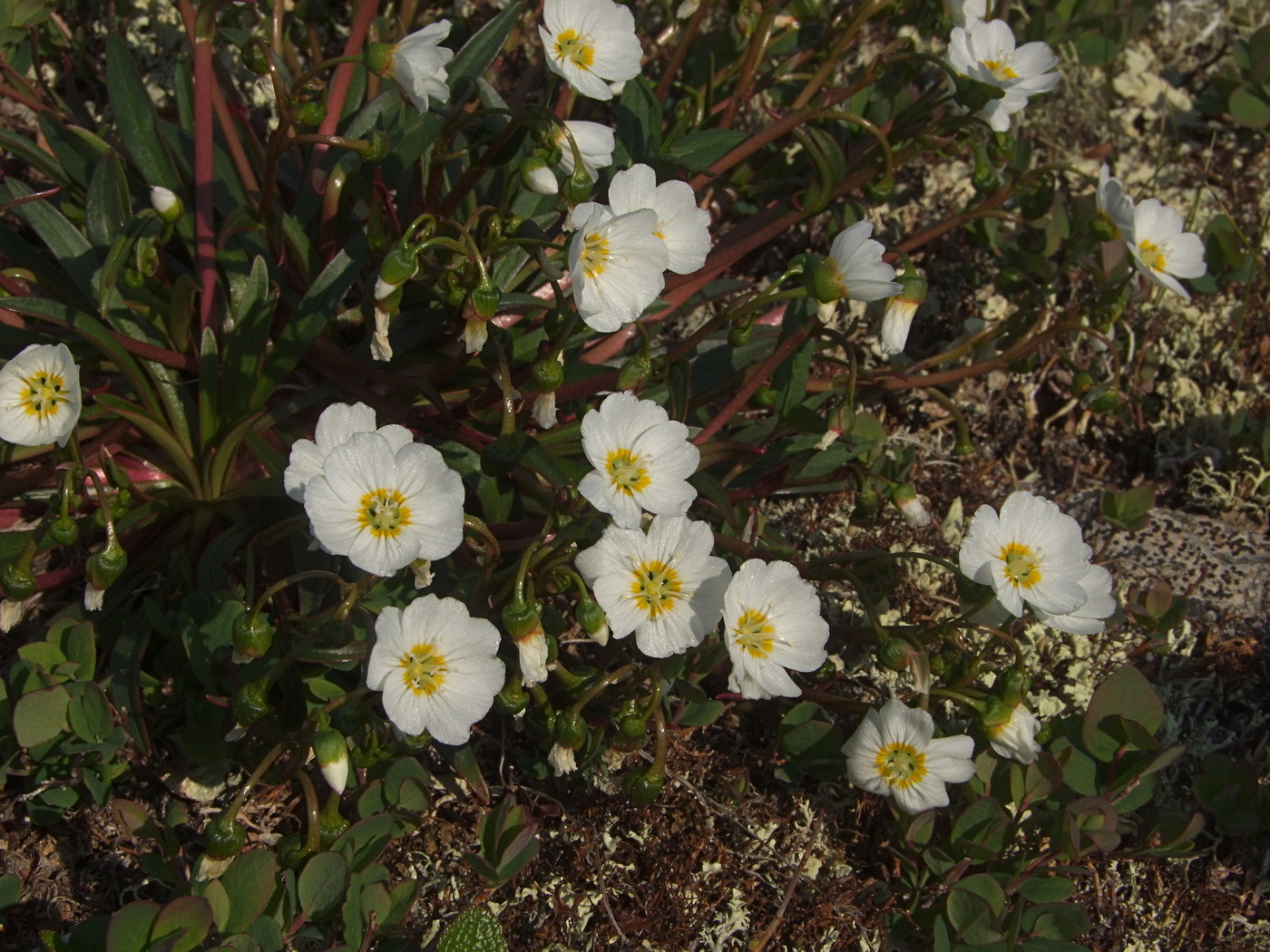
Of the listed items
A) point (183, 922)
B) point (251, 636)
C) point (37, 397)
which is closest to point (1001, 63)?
point (251, 636)

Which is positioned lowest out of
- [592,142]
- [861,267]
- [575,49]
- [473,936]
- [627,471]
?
[473,936]

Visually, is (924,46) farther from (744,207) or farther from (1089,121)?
(744,207)

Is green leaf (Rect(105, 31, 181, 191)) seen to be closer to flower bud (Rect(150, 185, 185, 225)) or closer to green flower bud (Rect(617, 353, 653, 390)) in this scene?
flower bud (Rect(150, 185, 185, 225))

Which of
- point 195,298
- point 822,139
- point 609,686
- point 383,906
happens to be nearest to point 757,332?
point 822,139

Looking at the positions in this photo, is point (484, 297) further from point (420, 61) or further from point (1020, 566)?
point (1020, 566)

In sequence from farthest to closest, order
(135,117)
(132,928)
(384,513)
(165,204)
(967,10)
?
1. (967,10)
2. (135,117)
3. (165,204)
4. (384,513)
5. (132,928)

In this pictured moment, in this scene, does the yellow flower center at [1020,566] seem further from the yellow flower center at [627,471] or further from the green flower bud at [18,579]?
the green flower bud at [18,579]

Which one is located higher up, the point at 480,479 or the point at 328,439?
the point at 328,439

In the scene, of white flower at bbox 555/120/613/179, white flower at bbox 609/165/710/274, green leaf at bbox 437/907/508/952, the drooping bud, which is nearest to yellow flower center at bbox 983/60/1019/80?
the drooping bud
